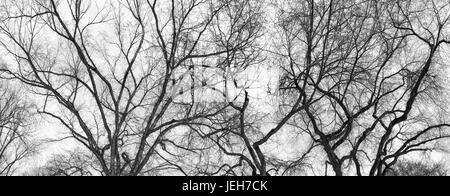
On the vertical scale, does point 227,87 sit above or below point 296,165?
above

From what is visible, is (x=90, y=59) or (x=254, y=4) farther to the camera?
(x=90, y=59)

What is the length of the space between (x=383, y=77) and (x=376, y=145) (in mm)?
2966

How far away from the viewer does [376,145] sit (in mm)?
18688

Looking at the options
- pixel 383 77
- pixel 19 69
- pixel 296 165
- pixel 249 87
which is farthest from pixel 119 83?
pixel 383 77

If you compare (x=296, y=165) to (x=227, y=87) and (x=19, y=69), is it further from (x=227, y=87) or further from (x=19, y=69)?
(x=19, y=69)
